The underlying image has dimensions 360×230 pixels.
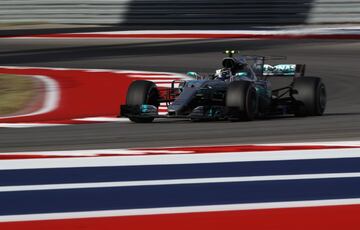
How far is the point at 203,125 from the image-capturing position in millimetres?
11891

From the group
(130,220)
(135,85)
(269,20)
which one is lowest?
(130,220)

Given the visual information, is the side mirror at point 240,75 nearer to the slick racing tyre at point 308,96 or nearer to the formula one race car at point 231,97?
the formula one race car at point 231,97

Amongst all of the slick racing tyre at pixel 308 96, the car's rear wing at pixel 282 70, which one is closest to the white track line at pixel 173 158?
the slick racing tyre at pixel 308 96

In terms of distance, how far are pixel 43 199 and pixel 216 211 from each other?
1.27 m

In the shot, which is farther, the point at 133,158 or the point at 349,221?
the point at 133,158

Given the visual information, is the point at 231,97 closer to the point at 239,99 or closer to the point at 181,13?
the point at 239,99

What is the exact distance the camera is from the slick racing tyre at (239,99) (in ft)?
38.3

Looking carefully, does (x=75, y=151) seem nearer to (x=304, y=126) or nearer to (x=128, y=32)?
(x=304, y=126)

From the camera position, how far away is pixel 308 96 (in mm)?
12969

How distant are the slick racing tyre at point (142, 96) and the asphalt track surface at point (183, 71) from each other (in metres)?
0.24

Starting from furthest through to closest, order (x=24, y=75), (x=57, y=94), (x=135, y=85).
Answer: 1. (x=24, y=75)
2. (x=57, y=94)
3. (x=135, y=85)

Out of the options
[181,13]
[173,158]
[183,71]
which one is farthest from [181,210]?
[181,13]

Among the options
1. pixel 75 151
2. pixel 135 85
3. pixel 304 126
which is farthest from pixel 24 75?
pixel 75 151

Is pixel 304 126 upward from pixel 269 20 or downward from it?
downward
